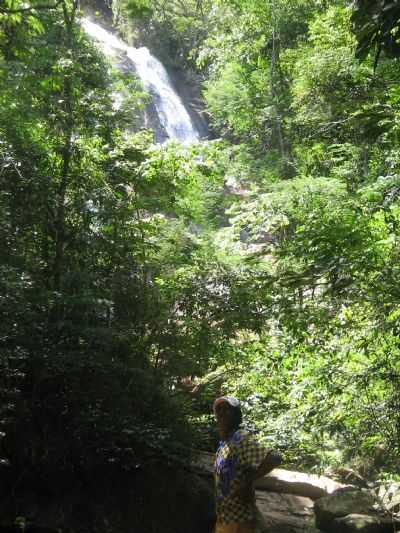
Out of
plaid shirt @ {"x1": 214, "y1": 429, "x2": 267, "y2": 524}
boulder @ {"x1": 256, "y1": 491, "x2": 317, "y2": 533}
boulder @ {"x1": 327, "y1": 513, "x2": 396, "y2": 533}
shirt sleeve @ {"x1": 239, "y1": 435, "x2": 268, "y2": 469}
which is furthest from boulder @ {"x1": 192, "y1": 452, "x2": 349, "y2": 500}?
shirt sleeve @ {"x1": 239, "y1": 435, "x2": 268, "y2": 469}

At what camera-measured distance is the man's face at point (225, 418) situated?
10.6 feet

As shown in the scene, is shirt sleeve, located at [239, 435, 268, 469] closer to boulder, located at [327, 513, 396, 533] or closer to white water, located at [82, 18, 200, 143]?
boulder, located at [327, 513, 396, 533]

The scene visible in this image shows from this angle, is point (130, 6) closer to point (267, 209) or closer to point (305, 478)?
point (267, 209)

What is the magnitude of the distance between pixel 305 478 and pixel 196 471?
8.07ft

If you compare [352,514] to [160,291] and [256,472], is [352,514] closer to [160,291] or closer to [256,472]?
[160,291]

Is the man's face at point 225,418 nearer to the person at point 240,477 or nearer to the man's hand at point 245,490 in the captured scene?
the person at point 240,477

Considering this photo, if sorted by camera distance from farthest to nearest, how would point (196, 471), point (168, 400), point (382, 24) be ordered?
point (196, 471)
point (168, 400)
point (382, 24)

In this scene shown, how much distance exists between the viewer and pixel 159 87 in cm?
2664

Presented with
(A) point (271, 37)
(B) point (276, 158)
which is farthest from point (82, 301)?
(A) point (271, 37)

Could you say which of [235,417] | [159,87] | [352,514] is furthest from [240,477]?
[159,87]

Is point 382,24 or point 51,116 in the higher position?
point 51,116

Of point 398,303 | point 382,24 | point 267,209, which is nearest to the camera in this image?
point 382,24

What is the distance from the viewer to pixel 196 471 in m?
7.61

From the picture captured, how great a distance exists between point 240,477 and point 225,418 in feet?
1.14
